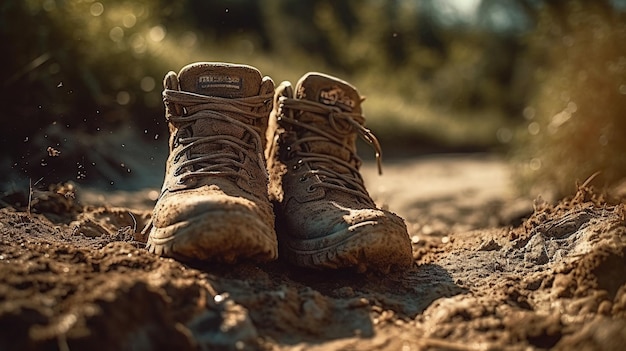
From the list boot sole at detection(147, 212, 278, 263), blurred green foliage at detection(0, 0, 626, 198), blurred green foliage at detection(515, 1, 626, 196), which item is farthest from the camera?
blurred green foliage at detection(515, 1, 626, 196)

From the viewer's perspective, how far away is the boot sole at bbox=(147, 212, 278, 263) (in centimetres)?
179

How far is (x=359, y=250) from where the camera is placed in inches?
78.3

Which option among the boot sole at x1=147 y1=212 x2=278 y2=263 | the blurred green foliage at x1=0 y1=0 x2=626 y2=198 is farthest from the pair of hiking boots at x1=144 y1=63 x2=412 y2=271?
the blurred green foliage at x1=0 y1=0 x2=626 y2=198

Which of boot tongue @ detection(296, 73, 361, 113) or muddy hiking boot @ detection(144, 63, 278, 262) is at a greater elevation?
boot tongue @ detection(296, 73, 361, 113)

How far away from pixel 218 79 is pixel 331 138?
48 centimetres

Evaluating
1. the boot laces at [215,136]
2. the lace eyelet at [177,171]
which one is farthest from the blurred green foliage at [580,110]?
the lace eyelet at [177,171]

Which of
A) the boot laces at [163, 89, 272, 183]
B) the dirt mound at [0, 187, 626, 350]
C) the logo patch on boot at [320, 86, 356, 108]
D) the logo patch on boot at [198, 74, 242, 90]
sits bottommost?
the dirt mound at [0, 187, 626, 350]

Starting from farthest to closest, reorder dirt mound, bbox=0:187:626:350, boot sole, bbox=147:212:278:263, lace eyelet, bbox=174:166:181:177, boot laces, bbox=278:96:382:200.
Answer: boot laces, bbox=278:96:382:200
lace eyelet, bbox=174:166:181:177
boot sole, bbox=147:212:278:263
dirt mound, bbox=0:187:626:350

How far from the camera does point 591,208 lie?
223cm

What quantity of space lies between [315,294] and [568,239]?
818 millimetres

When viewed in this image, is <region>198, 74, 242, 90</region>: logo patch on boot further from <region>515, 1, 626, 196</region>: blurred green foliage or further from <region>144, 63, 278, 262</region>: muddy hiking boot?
<region>515, 1, 626, 196</region>: blurred green foliage

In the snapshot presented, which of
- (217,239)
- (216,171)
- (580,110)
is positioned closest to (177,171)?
(216,171)

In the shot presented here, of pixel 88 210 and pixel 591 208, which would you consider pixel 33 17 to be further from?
pixel 591 208

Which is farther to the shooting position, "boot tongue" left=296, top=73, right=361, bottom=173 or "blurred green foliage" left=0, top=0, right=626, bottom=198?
"blurred green foliage" left=0, top=0, right=626, bottom=198
